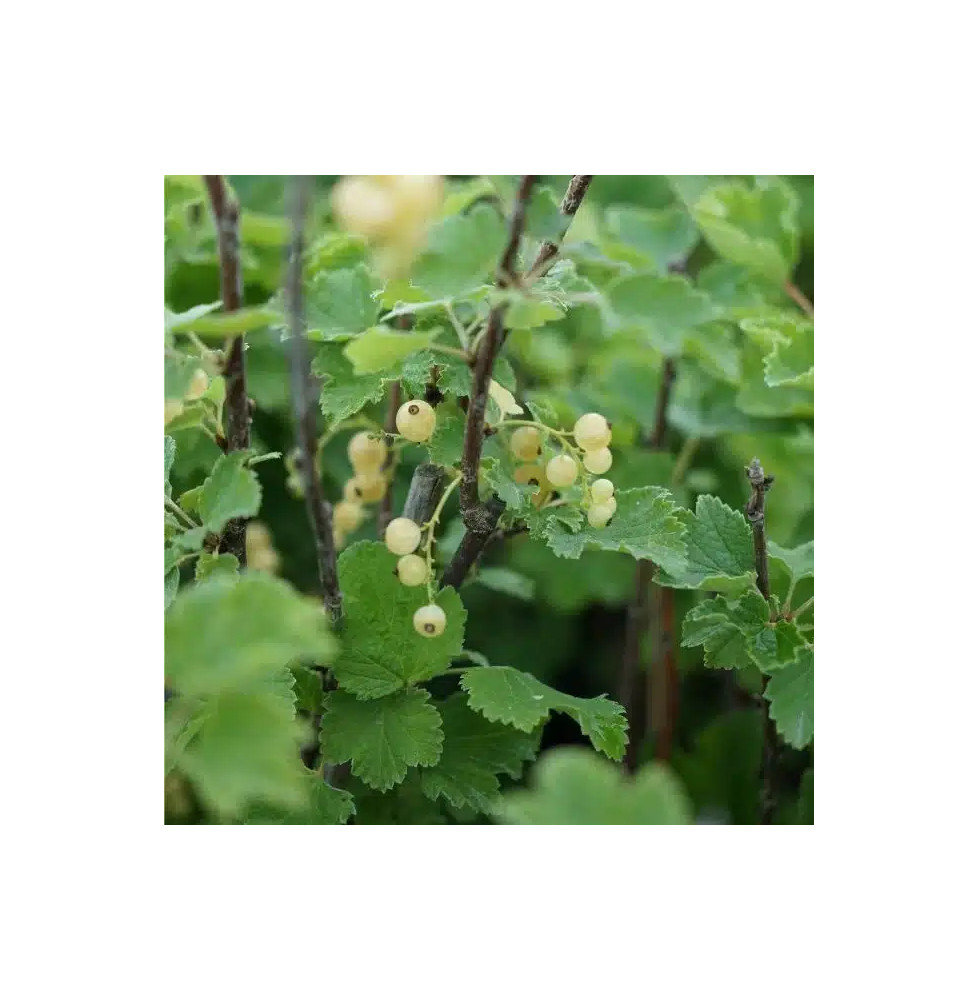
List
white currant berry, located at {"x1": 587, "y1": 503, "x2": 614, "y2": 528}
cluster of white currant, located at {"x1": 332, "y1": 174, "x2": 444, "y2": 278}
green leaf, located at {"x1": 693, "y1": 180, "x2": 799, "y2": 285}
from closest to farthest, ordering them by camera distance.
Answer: white currant berry, located at {"x1": 587, "y1": 503, "x2": 614, "y2": 528} → cluster of white currant, located at {"x1": 332, "y1": 174, "x2": 444, "y2": 278} → green leaf, located at {"x1": 693, "y1": 180, "x2": 799, "y2": 285}

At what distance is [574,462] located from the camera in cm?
67

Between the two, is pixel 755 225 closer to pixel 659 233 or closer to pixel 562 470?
pixel 659 233

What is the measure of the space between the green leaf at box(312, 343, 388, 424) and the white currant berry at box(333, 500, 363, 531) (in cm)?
16

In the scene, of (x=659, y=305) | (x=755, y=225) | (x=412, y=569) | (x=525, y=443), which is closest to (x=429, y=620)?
(x=412, y=569)

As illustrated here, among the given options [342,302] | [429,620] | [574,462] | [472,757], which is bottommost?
[472,757]

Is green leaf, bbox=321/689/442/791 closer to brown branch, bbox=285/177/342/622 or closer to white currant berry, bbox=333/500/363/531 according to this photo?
brown branch, bbox=285/177/342/622

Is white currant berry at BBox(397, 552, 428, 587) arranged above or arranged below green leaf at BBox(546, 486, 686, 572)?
below

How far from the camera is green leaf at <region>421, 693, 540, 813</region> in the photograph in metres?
0.71

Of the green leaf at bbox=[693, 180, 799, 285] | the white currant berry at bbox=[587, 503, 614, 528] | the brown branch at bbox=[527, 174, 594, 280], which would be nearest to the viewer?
the brown branch at bbox=[527, 174, 594, 280]

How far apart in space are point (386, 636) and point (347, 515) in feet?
0.58

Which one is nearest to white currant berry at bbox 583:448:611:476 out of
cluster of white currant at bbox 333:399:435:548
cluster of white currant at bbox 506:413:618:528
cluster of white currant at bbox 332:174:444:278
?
cluster of white currant at bbox 506:413:618:528

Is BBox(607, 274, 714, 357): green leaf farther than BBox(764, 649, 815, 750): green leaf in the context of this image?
No

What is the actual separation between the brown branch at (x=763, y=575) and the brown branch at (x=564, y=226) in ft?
0.58

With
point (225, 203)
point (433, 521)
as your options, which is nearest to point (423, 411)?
point (433, 521)
